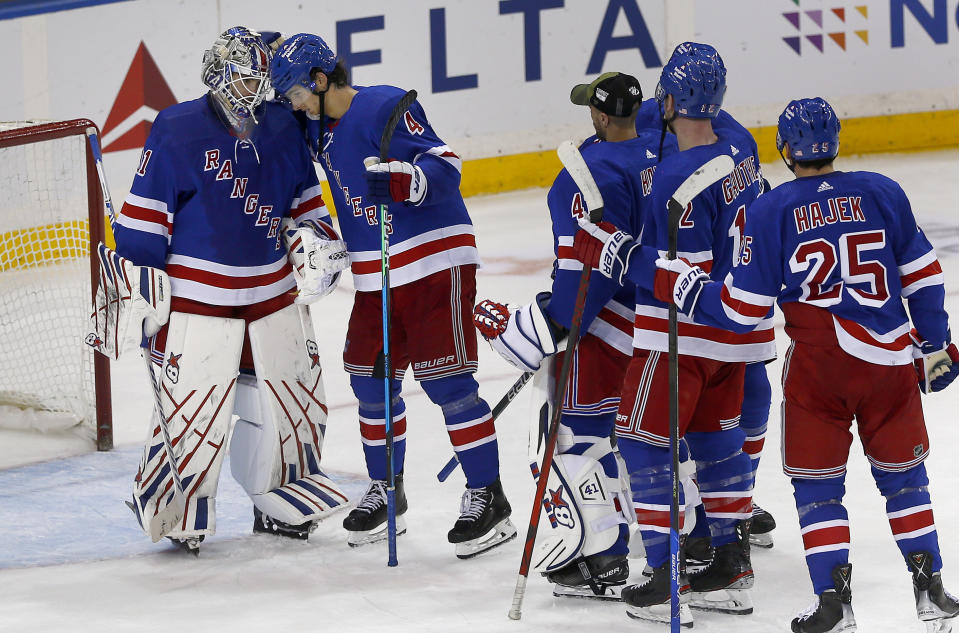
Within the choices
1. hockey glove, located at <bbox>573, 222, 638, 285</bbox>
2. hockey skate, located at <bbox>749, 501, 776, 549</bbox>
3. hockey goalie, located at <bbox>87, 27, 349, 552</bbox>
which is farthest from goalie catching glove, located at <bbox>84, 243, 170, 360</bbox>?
hockey skate, located at <bbox>749, 501, 776, 549</bbox>

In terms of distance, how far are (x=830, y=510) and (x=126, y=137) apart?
4905 mm

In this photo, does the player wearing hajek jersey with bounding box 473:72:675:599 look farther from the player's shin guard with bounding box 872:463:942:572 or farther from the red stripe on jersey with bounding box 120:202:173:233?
the red stripe on jersey with bounding box 120:202:173:233

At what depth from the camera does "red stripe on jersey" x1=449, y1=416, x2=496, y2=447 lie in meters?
3.92

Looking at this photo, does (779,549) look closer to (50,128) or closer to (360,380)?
(360,380)

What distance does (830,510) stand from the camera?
310 centimetres

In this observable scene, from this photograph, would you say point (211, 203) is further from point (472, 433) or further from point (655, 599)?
point (655, 599)

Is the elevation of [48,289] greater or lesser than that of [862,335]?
lesser

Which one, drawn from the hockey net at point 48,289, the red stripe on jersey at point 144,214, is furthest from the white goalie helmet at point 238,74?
the hockey net at point 48,289

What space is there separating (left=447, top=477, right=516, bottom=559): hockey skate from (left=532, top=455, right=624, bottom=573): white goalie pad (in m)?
0.38

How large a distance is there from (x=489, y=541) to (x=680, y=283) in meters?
1.08

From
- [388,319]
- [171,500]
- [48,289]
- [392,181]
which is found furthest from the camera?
[48,289]

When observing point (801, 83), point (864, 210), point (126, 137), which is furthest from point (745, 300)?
point (801, 83)

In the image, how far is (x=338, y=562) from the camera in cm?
387

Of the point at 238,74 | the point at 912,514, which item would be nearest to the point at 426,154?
the point at 238,74
